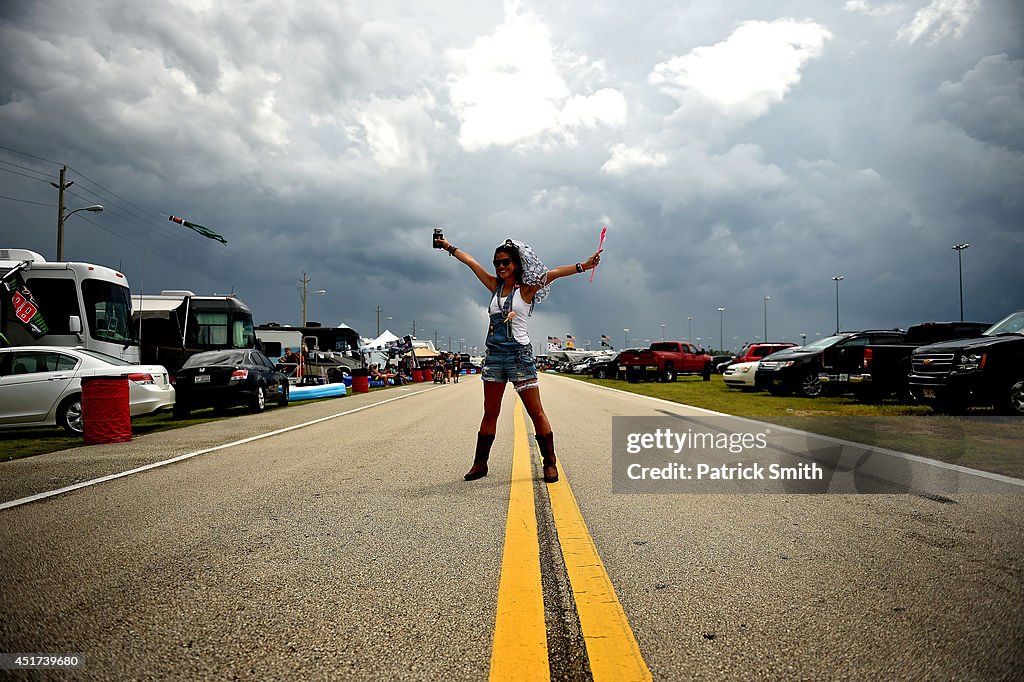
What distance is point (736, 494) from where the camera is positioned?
209 inches

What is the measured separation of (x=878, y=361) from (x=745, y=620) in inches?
577

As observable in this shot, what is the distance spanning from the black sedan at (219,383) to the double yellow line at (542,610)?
12323 millimetres

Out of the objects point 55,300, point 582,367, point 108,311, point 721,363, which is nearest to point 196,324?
point 108,311

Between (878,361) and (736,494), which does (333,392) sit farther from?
(736,494)

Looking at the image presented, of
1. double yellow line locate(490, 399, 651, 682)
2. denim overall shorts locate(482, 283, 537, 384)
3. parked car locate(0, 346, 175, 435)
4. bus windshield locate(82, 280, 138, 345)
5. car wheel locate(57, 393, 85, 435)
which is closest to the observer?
double yellow line locate(490, 399, 651, 682)

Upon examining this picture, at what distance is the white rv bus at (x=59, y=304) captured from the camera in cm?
1459

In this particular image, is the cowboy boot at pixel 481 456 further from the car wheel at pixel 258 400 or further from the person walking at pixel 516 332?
the car wheel at pixel 258 400

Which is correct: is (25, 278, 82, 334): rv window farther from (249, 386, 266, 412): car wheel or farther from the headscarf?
the headscarf

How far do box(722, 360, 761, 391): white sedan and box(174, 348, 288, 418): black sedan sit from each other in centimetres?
1530

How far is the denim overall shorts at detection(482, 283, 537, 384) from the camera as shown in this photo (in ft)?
18.5

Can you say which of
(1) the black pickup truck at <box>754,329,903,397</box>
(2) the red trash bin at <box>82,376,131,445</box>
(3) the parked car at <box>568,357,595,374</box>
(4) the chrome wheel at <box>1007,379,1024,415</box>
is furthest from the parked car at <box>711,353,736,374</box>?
(2) the red trash bin at <box>82,376,131,445</box>

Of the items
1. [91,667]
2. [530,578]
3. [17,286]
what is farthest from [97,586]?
[17,286]

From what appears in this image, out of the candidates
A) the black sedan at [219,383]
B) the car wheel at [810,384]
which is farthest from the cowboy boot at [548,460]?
the car wheel at [810,384]

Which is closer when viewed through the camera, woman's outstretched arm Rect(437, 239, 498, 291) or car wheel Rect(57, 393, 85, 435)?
woman's outstretched arm Rect(437, 239, 498, 291)
